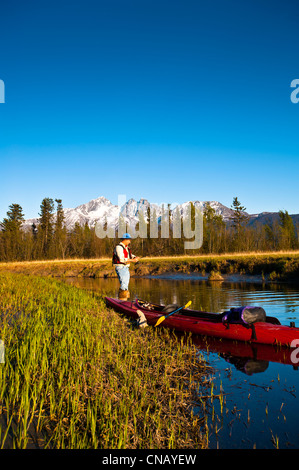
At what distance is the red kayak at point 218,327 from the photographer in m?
7.29

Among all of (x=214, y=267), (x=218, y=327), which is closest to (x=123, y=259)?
(x=218, y=327)

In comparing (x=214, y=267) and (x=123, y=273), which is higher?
(x=123, y=273)

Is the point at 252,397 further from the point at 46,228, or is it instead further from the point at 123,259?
the point at 46,228

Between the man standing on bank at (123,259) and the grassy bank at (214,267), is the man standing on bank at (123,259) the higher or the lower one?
the higher one

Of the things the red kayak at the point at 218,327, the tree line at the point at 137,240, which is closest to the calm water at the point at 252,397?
the red kayak at the point at 218,327

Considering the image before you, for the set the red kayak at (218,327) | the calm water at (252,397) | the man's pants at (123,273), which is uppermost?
the man's pants at (123,273)

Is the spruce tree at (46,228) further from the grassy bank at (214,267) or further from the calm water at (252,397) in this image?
the calm water at (252,397)

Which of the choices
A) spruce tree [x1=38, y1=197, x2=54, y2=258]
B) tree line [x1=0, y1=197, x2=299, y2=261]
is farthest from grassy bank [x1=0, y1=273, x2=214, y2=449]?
spruce tree [x1=38, y1=197, x2=54, y2=258]

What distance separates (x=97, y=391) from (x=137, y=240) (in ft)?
186

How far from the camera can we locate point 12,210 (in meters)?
68.5

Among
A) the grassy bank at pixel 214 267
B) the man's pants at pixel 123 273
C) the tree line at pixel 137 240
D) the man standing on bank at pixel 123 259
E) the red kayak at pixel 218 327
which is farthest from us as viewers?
the tree line at pixel 137 240

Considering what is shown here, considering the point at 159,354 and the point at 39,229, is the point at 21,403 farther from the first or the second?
the point at 39,229

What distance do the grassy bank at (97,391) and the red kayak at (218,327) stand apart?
136 centimetres

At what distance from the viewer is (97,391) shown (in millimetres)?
4266
